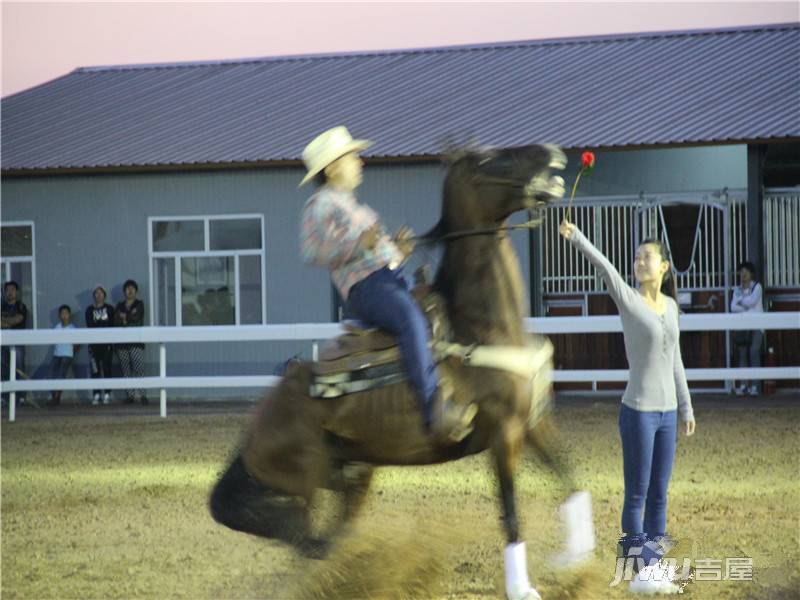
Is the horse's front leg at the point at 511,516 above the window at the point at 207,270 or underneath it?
underneath

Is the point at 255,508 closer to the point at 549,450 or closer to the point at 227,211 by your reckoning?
the point at 549,450

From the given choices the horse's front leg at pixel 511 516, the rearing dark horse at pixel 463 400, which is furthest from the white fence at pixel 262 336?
the horse's front leg at pixel 511 516

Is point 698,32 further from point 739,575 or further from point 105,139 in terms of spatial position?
point 739,575

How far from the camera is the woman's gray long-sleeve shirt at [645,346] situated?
700 cm

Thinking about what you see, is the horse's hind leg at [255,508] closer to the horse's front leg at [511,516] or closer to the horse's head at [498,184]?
the horse's front leg at [511,516]

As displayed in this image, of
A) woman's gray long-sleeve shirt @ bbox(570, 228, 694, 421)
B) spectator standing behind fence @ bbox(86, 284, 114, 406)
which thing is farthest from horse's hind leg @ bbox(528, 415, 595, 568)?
spectator standing behind fence @ bbox(86, 284, 114, 406)

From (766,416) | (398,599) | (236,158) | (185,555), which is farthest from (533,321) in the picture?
(398,599)

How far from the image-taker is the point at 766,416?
16.1 metres

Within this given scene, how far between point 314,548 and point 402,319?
129 centimetres

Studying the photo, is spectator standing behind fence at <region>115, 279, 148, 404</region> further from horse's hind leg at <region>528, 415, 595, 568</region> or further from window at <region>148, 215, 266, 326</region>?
horse's hind leg at <region>528, 415, 595, 568</region>

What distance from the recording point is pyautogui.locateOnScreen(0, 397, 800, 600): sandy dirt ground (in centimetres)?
666

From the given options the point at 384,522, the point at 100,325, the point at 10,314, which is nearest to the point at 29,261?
the point at 10,314

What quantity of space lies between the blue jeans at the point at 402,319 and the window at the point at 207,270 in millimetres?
16104

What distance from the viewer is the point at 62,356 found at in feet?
70.2
